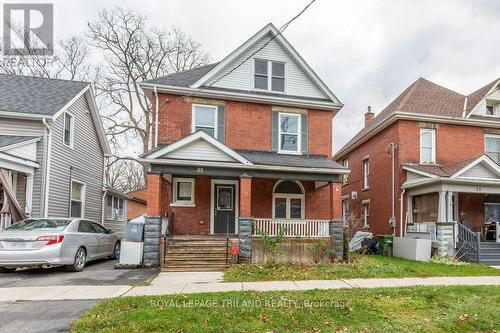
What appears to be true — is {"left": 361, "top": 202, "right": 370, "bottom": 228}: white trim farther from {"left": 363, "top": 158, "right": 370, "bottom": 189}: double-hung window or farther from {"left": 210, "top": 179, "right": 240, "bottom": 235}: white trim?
{"left": 210, "top": 179, "right": 240, "bottom": 235}: white trim

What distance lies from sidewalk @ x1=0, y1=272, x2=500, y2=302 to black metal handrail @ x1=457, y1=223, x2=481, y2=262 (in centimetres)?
410

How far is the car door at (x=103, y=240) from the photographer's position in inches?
467

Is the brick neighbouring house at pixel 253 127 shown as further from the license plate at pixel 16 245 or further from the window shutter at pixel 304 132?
the license plate at pixel 16 245

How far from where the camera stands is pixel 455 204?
53.8 ft

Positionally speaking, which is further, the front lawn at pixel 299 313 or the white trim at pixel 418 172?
the white trim at pixel 418 172

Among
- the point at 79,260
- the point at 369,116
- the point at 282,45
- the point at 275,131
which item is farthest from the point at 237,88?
the point at 369,116

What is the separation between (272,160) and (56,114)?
27.0 ft

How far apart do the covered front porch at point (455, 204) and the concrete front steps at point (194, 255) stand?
8.93 meters

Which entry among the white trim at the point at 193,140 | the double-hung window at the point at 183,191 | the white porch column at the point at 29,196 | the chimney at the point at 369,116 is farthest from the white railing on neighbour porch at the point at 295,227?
the chimney at the point at 369,116

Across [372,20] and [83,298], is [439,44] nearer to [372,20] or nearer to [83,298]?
[372,20]

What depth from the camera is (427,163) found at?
55.8 ft

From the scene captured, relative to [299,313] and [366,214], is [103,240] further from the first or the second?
[366,214]

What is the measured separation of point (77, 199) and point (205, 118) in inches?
281

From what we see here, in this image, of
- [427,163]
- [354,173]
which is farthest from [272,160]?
[354,173]
